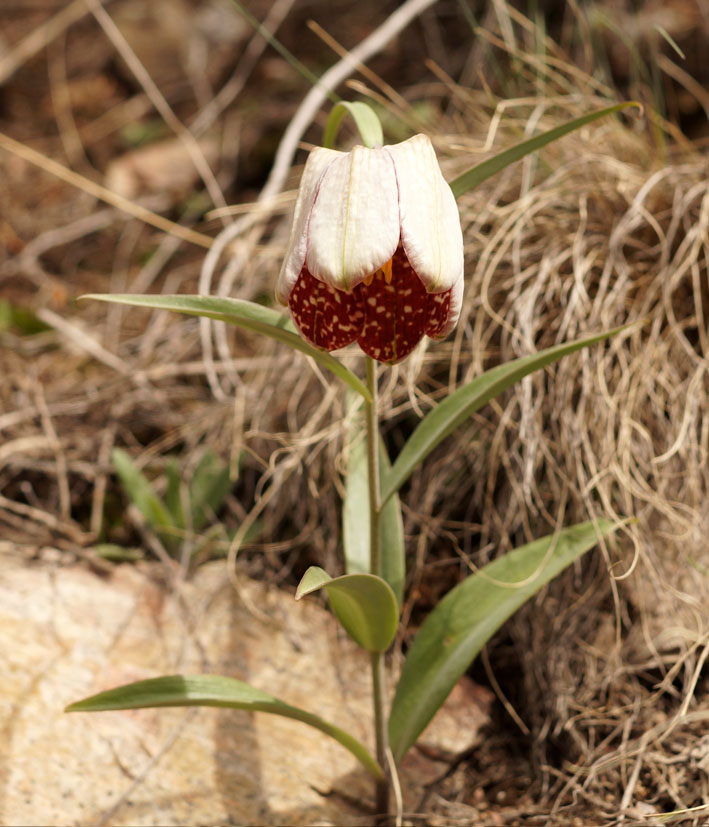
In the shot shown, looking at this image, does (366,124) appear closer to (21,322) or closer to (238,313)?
(238,313)

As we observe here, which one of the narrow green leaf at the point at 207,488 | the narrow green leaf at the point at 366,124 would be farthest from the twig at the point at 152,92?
the narrow green leaf at the point at 366,124

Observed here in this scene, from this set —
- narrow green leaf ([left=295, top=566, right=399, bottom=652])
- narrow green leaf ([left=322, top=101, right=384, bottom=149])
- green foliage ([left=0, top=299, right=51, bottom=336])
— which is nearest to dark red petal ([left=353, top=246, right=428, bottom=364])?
narrow green leaf ([left=322, top=101, right=384, bottom=149])

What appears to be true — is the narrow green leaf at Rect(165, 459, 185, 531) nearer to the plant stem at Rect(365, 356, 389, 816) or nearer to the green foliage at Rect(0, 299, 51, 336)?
the plant stem at Rect(365, 356, 389, 816)

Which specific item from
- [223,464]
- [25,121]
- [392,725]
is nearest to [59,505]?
[223,464]

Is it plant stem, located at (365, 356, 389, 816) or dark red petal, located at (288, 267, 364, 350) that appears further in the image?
plant stem, located at (365, 356, 389, 816)

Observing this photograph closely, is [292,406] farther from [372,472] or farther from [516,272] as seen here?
[372,472]

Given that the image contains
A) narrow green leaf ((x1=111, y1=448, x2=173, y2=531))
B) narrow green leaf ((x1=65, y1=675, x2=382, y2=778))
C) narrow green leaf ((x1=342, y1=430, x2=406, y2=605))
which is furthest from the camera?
narrow green leaf ((x1=111, y1=448, x2=173, y2=531))

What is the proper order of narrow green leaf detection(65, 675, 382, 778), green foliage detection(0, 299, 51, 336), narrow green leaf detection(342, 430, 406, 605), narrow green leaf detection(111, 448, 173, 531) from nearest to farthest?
1. narrow green leaf detection(65, 675, 382, 778)
2. narrow green leaf detection(342, 430, 406, 605)
3. narrow green leaf detection(111, 448, 173, 531)
4. green foliage detection(0, 299, 51, 336)
